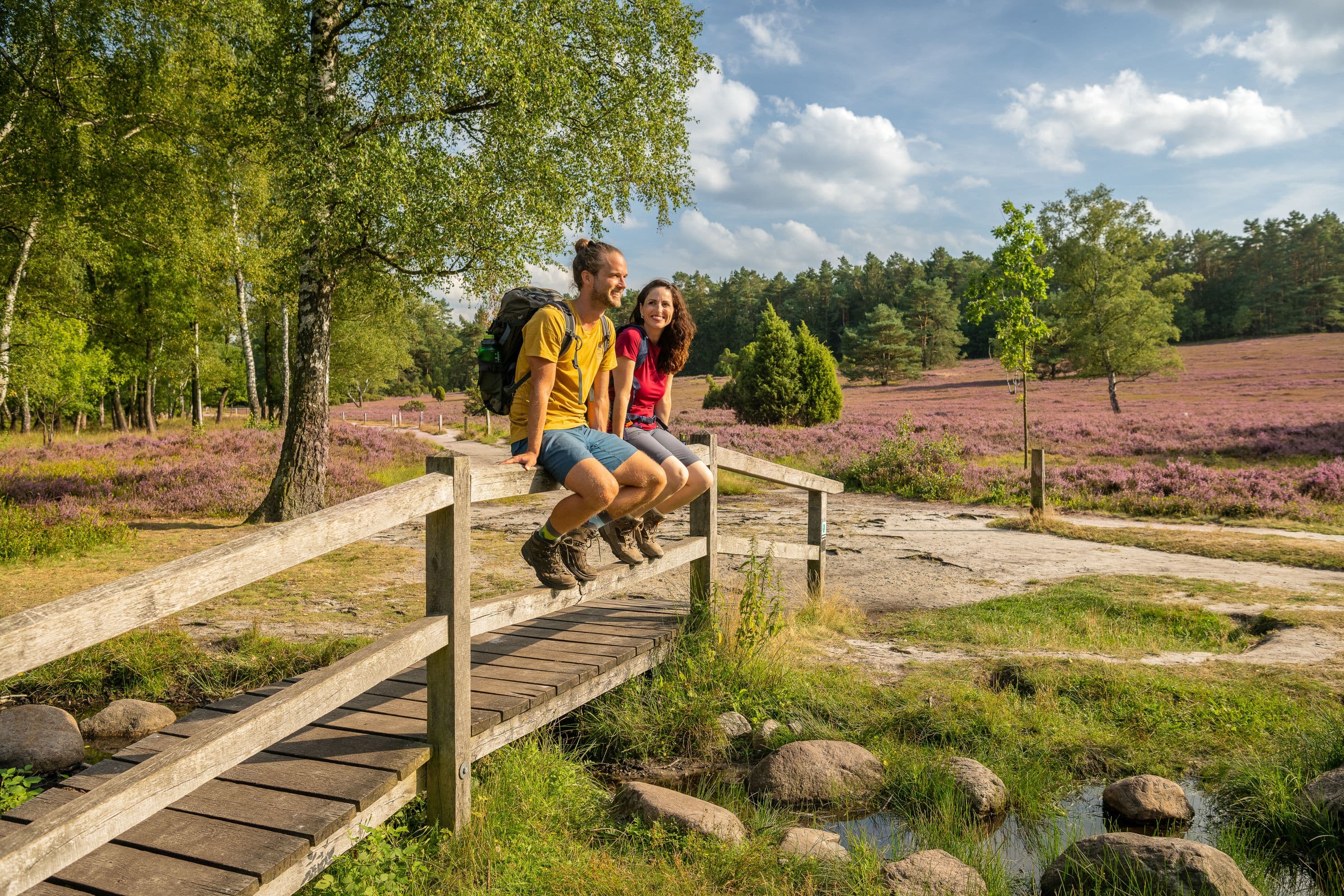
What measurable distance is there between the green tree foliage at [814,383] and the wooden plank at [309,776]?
24773mm

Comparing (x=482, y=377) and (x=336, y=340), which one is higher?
(x=336, y=340)

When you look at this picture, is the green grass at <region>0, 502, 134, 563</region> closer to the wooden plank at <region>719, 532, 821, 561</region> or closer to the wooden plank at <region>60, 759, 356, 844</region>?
the wooden plank at <region>719, 532, 821, 561</region>

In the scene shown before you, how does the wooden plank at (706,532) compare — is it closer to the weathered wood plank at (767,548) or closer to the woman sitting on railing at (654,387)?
the weathered wood plank at (767,548)

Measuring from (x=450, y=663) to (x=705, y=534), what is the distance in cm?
264

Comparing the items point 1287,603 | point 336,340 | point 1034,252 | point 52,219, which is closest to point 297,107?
point 52,219

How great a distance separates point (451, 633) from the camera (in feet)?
10.4

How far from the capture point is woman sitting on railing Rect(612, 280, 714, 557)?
4332mm

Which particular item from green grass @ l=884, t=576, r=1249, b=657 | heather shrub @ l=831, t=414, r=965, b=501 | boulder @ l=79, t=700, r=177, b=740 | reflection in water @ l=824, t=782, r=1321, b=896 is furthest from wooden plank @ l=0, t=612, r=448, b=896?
heather shrub @ l=831, t=414, r=965, b=501

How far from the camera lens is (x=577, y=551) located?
156 inches

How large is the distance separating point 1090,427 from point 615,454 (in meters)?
23.7

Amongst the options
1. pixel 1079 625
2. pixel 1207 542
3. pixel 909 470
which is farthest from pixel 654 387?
pixel 909 470

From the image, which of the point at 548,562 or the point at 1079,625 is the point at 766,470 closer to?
the point at 548,562

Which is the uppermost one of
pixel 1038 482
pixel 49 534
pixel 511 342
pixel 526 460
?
pixel 511 342

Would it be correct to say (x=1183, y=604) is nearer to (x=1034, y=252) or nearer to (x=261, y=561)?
(x=261, y=561)
